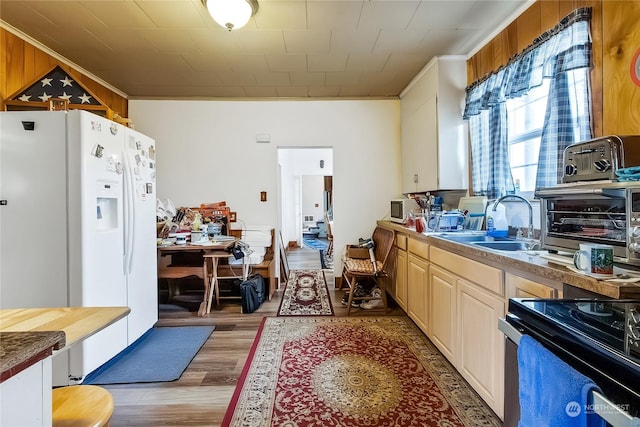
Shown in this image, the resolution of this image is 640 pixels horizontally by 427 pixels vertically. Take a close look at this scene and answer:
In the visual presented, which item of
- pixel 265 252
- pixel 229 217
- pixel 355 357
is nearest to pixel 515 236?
pixel 355 357

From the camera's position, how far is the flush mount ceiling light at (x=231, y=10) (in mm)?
2084

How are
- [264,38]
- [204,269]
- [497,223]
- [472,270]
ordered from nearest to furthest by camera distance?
[472,270]
[497,223]
[264,38]
[204,269]

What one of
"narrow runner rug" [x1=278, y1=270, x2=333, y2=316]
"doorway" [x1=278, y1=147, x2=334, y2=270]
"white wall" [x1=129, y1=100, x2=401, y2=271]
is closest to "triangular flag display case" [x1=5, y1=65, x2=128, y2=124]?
"white wall" [x1=129, y1=100, x2=401, y2=271]

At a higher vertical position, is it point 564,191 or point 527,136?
point 527,136

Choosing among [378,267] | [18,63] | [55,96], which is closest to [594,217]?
[378,267]

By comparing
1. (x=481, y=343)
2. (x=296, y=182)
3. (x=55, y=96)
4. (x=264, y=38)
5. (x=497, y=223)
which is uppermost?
(x=264, y=38)

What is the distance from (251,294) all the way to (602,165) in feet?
9.83

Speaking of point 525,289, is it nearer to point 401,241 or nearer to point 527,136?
point 527,136

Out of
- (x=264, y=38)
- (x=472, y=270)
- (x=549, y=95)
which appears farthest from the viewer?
(x=264, y=38)

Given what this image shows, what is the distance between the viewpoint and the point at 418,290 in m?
2.66

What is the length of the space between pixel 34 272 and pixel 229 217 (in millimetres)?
2317

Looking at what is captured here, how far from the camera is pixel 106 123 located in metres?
2.18

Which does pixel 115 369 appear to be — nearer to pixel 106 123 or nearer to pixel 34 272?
pixel 34 272

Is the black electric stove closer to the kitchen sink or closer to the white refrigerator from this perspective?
the kitchen sink
